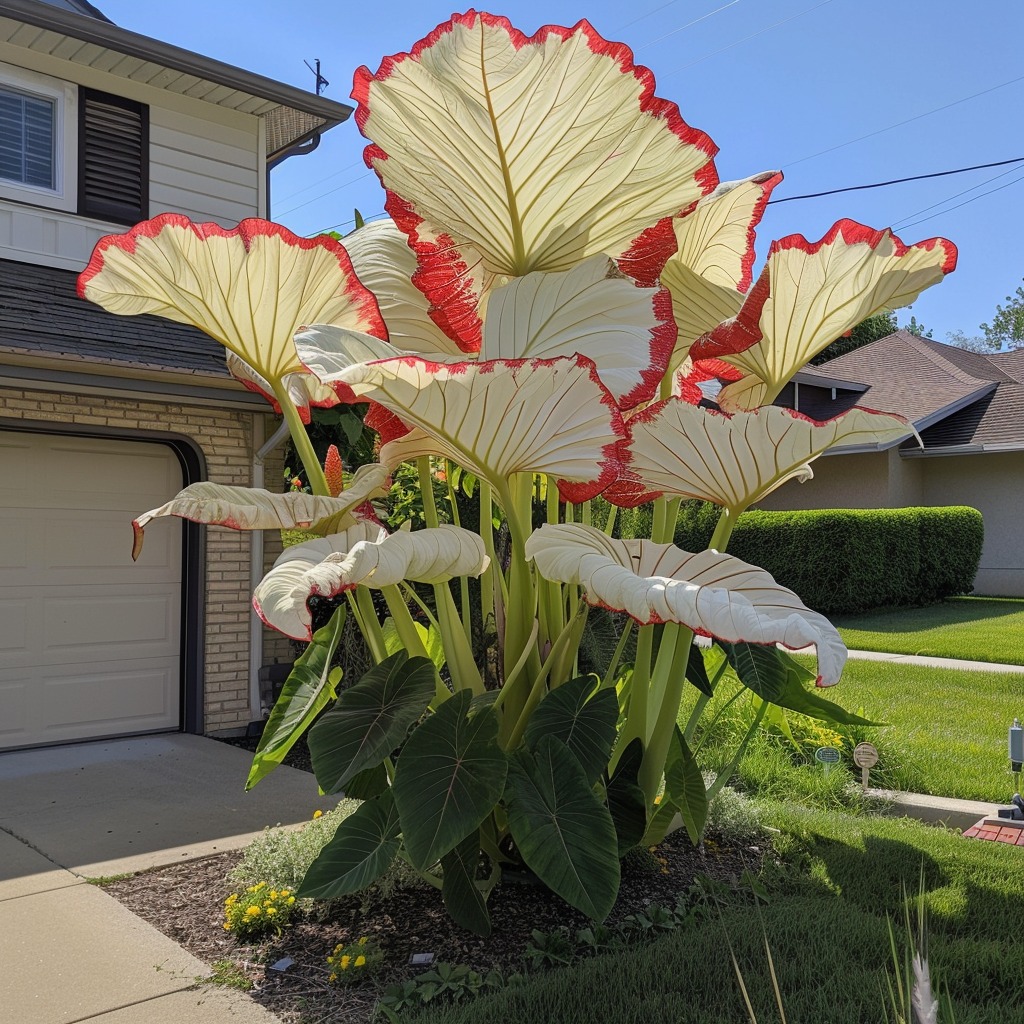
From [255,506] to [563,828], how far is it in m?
1.18

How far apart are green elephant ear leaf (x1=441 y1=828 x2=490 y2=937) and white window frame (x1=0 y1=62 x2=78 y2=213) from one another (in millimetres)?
6249

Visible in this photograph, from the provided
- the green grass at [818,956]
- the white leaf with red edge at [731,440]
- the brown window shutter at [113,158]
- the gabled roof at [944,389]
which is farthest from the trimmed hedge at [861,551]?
the white leaf with red edge at [731,440]

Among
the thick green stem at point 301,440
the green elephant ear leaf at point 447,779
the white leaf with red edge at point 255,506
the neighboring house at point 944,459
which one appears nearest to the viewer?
the green elephant ear leaf at point 447,779

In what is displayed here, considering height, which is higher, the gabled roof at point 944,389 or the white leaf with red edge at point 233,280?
the gabled roof at point 944,389

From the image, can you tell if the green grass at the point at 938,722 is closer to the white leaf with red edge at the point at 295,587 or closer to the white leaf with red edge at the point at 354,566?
the white leaf with red edge at the point at 354,566

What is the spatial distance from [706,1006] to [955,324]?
66306mm

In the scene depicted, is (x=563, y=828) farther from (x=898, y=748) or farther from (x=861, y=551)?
(x=861, y=551)

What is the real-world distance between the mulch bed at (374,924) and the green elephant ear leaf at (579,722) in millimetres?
665

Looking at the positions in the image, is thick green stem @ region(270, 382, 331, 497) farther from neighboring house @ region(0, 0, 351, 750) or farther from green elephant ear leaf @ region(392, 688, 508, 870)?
neighboring house @ region(0, 0, 351, 750)

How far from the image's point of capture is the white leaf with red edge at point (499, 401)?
2088 millimetres

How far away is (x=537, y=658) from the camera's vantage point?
3.16 m

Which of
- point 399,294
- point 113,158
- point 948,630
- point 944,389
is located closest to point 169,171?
point 113,158

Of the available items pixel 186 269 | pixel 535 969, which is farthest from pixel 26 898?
pixel 186 269

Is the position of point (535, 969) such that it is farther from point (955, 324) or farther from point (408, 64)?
point (955, 324)
